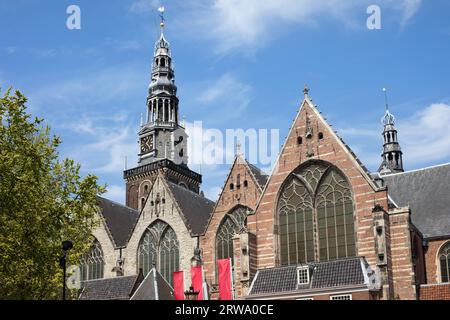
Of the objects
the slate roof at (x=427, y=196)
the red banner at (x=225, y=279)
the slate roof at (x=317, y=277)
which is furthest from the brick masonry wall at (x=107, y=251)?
the slate roof at (x=427, y=196)

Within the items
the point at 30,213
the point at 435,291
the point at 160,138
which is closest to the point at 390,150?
the point at 160,138

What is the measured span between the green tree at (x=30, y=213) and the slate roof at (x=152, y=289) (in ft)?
42.6

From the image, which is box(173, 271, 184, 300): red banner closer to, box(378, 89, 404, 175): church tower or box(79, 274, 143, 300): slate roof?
box(79, 274, 143, 300): slate roof

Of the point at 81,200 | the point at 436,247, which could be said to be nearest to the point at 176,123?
the point at 436,247

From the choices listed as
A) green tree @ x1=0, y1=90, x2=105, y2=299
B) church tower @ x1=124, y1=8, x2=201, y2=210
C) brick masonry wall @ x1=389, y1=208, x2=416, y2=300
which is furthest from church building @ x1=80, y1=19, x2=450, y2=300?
church tower @ x1=124, y1=8, x2=201, y2=210

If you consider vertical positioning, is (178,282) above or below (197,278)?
below

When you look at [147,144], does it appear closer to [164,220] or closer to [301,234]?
[164,220]

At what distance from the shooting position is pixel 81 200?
25.7 metres

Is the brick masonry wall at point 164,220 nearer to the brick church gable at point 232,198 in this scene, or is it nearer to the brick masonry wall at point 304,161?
the brick church gable at point 232,198

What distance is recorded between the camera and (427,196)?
40188 mm

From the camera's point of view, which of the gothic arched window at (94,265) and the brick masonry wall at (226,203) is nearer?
the brick masonry wall at (226,203)

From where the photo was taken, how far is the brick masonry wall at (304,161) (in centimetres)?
3453

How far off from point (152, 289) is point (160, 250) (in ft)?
25.3

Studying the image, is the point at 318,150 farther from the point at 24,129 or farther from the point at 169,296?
the point at 24,129
